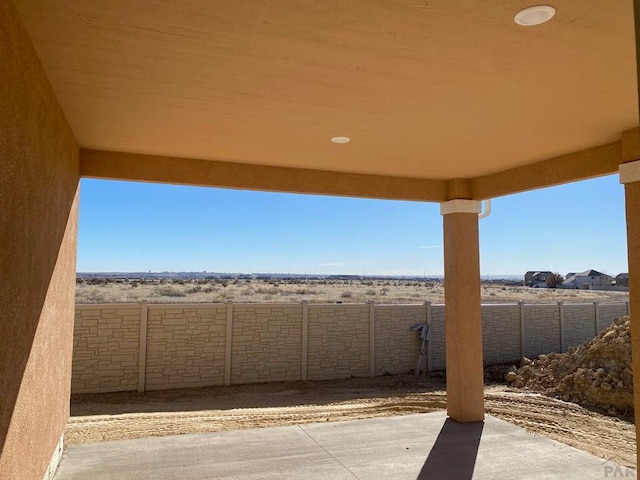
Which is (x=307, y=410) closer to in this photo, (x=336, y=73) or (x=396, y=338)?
(x=396, y=338)

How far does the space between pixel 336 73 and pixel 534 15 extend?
1246mm

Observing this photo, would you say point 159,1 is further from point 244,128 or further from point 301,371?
point 301,371

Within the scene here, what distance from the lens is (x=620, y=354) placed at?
11.2 metres

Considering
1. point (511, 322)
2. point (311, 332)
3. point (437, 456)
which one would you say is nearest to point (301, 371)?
point (311, 332)

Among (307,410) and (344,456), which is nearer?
(344,456)

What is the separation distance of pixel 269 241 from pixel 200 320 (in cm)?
4321

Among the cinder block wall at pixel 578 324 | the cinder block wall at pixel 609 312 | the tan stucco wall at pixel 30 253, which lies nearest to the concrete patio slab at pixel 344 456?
the tan stucco wall at pixel 30 253

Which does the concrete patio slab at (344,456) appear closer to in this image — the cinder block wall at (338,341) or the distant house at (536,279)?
the cinder block wall at (338,341)

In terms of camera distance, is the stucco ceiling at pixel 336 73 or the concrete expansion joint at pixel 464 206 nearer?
the stucco ceiling at pixel 336 73

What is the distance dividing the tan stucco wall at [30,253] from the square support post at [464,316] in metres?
4.88

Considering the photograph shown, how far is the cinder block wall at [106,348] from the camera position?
11391mm

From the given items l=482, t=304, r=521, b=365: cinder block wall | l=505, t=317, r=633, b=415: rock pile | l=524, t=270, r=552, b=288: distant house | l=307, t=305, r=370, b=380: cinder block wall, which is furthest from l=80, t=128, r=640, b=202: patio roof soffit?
l=524, t=270, r=552, b=288: distant house

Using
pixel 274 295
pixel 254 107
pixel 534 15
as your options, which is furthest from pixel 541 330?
pixel 274 295

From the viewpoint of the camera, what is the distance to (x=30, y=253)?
3.02 m
